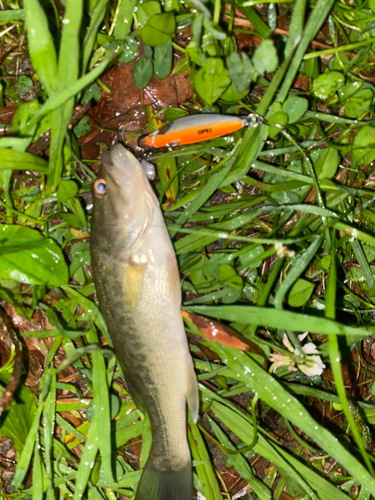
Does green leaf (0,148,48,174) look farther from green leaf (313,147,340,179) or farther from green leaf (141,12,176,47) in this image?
green leaf (313,147,340,179)

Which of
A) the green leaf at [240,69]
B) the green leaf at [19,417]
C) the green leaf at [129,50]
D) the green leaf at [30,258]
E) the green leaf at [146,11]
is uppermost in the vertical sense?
the green leaf at [146,11]

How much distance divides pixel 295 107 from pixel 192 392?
63.3 inches

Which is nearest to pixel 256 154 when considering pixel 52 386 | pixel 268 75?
pixel 268 75

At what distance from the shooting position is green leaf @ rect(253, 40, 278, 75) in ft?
6.62

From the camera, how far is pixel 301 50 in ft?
6.88

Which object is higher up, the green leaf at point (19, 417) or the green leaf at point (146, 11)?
the green leaf at point (146, 11)

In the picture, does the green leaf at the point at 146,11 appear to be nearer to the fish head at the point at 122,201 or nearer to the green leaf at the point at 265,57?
the green leaf at the point at 265,57

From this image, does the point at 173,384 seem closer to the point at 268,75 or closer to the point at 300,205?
the point at 300,205

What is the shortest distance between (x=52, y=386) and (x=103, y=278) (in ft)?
2.76

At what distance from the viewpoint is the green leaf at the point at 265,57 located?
6.62 ft

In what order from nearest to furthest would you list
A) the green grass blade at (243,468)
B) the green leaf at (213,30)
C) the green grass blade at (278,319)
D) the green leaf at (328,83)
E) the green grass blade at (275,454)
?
the green leaf at (213,30) < the green grass blade at (278,319) < the green leaf at (328,83) < the green grass blade at (275,454) < the green grass blade at (243,468)

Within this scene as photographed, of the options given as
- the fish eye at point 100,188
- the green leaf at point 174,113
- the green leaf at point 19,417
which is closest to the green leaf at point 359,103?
the green leaf at point 174,113

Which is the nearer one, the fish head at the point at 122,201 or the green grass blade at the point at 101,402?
the fish head at the point at 122,201

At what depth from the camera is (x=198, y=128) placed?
2150 millimetres
